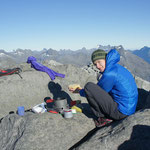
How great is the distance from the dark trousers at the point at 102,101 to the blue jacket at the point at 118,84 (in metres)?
0.19

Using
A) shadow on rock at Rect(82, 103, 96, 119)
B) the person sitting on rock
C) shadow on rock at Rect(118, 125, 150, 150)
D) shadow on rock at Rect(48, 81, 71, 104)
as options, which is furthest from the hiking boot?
shadow on rock at Rect(48, 81, 71, 104)

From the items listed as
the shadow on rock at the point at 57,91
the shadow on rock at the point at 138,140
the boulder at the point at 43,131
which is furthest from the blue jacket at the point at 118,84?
the shadow on rock at the point at 57,91

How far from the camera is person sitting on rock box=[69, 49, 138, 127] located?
6.02 meters

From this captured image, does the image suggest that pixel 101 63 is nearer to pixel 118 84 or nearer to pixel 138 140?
pixel 118 84

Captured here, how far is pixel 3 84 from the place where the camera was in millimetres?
11258

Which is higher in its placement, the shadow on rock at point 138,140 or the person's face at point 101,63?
the person's face at point 101,63

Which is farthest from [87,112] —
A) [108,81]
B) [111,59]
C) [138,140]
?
[138,140]

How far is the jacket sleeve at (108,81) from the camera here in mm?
5938

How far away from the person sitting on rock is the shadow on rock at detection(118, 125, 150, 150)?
3.70 ft

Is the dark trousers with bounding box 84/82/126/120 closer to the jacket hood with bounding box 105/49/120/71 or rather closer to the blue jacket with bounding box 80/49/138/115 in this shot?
the blue jacket with bounding box 80/49/138/115

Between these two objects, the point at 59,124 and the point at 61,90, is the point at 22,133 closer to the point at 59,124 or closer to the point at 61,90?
the point at 59,124

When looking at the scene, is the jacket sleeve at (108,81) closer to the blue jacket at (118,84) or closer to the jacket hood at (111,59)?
the blue jacket at (118,84)

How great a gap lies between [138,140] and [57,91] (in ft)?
28.8

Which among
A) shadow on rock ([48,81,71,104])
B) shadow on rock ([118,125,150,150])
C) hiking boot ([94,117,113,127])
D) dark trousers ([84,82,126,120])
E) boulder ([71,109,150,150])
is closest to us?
shadow on rock ([118,125,150,150])
